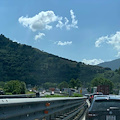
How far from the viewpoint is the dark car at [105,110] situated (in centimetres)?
857

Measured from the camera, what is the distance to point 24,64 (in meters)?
196

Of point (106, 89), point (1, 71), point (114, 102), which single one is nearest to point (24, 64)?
point (1, 71)

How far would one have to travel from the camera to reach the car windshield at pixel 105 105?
8828 millimetres

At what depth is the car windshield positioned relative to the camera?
29.0 feet

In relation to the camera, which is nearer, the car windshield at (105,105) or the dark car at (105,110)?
the dark car at (105,110)

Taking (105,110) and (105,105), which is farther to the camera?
(105,105)

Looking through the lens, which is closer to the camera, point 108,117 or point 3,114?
point 3,114

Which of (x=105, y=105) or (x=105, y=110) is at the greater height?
(x=105, y=105)

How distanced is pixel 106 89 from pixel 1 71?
111 meters

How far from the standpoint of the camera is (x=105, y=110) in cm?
869

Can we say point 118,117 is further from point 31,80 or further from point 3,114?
point 31,80

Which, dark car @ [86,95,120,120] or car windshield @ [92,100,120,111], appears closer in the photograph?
dark car @ [86,95,120,120]

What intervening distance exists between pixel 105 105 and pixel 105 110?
0.29 meters

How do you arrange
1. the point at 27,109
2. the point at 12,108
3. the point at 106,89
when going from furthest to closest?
1. the point at 106,89
2. the point at 27,109
3. the point at 12,108
